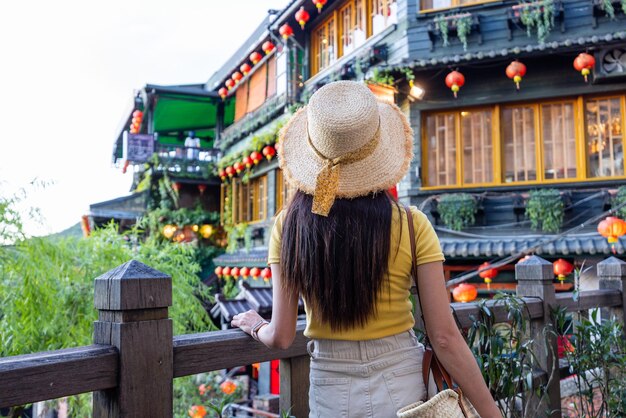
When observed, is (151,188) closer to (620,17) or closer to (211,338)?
(620,17)

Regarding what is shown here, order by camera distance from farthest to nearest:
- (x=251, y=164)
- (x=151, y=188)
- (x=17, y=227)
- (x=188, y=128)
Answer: (x=188, y=128) → (x=151, y=188) → (x=251, y=164) → (x=17, y=227)

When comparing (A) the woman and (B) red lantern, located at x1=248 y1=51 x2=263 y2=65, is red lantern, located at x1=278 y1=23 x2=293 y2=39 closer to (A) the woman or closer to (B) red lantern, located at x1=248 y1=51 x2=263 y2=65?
(B) red lantern, located at x1=248 y1=51 x2=263 y2=65

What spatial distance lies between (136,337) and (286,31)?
13090mm

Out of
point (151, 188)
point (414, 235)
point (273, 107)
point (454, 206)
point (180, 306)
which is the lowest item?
point (180, 306)

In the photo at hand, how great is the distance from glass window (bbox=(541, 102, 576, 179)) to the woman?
928 centimetres

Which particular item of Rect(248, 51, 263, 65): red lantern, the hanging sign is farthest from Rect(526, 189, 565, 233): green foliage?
the hanging sign

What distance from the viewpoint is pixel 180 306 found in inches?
323

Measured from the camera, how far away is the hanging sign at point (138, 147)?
60.5ft

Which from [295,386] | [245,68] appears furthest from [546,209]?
[245,68]

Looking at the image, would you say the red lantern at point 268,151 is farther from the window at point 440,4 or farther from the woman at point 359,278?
the woman at point 359,278

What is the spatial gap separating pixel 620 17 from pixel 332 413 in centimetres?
1025

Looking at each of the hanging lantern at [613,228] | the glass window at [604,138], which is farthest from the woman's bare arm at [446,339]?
the glass window at [604,138]

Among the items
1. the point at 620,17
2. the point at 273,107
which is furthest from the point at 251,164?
the point at 620,17

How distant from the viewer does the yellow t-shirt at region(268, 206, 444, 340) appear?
5.69ft
